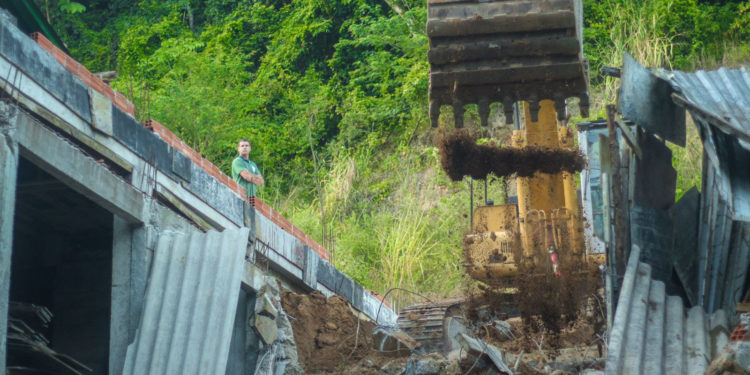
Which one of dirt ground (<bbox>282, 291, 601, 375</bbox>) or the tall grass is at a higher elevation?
the tall grass

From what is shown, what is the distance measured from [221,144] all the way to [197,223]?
43.4 ft

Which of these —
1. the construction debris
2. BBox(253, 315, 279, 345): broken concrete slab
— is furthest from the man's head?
the construction debris

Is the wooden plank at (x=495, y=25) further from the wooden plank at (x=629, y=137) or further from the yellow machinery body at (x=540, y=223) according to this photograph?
the yellow machinery body at (x=540, y=223)

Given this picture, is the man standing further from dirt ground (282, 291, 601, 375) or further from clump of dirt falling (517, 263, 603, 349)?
clump of dirt falling (517, 263, 603, 349)

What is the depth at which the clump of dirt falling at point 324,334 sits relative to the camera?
428 inches

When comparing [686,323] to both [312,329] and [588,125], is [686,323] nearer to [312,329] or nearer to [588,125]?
[312,329]

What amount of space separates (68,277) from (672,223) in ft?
22.3

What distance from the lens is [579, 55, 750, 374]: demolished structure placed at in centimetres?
725

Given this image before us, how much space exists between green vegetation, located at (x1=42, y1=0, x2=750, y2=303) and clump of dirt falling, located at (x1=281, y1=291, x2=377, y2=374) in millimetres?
6408

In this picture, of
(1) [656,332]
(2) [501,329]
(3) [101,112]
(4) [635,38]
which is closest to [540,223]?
(2) [501,329]

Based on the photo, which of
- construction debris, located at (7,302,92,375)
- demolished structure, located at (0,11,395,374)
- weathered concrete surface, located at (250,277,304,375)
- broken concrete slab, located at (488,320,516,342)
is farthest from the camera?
broken concrete slab, located at (488,320,516,342)

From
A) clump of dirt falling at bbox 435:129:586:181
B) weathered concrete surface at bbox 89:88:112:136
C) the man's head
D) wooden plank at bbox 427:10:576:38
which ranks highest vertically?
the man's head

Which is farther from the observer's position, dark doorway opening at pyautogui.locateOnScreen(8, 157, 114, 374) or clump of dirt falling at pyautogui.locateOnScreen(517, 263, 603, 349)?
dark doorway opening at pyautogui.locateOnScreen(8, 157, 114, 374)

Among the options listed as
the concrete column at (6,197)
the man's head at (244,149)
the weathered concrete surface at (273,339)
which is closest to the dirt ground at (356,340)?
the weathered concrete surface at (273,339)
